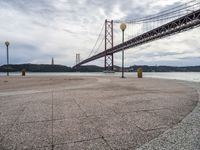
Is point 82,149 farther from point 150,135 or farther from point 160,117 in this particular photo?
point 160,117

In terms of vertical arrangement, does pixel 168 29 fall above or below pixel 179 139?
above

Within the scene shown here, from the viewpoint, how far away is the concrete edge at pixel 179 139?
1.91 m

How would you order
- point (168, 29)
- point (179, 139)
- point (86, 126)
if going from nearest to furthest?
point (179, 139)
point (86, 126)
point (168, 29)

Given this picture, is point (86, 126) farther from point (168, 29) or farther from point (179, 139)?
point (168, 29)

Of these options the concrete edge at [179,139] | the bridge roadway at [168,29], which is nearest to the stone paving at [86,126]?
the concrete edge at [179,139]

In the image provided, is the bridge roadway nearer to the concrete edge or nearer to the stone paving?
the stone paving

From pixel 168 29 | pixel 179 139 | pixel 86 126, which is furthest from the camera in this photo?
pixel 168 29

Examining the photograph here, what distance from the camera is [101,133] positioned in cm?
236

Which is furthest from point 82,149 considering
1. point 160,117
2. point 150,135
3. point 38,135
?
point 160,117

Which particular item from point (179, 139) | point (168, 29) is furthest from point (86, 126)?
point (168, 29)

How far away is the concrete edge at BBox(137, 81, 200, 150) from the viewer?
1909 millimetres

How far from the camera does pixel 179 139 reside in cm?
209

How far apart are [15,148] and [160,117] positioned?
2.38m

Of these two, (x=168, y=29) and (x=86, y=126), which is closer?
(x=86, y=126)
